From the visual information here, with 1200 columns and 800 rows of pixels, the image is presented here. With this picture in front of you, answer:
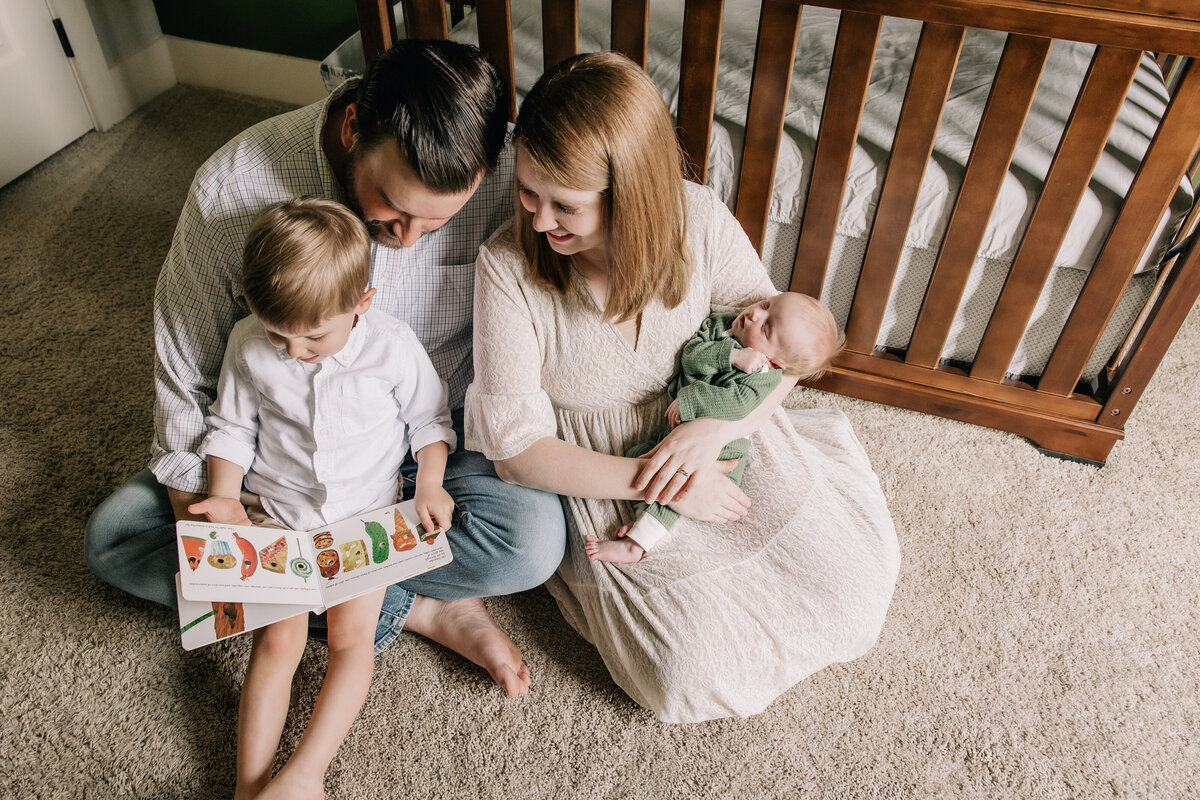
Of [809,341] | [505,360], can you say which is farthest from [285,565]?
[809,341]

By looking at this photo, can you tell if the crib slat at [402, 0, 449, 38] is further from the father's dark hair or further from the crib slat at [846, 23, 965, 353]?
the crib slat at [846, 23, 965, 353]

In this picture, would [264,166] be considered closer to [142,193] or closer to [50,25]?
[142,193]

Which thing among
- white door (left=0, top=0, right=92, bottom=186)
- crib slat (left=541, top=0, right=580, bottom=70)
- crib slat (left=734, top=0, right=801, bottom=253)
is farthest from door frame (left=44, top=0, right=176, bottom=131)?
crib slat (left=734, top=0, right=801, bottom=253)

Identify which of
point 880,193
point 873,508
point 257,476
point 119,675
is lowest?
point 119,675

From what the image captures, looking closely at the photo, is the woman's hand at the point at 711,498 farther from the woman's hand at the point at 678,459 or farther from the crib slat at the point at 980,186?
the crib slat at the point at 980,186

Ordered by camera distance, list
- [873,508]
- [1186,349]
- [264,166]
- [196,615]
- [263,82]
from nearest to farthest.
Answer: [196,615]
[264,166]
[873,508]
[1186,349]
[263,82]

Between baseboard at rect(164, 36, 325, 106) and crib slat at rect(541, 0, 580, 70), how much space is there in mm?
1460

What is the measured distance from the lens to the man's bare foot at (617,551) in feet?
4.06

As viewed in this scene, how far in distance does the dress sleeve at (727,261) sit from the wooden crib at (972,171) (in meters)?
0.20

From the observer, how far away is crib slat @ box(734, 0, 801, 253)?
49.0 inches

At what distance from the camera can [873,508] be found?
136cm

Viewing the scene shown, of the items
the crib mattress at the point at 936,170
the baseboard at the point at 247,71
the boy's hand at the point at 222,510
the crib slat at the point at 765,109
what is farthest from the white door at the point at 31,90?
the crib slat at the point at 765,109

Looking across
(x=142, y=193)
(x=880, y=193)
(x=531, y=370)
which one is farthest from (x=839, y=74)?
(x=142, y=193)

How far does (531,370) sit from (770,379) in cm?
37
